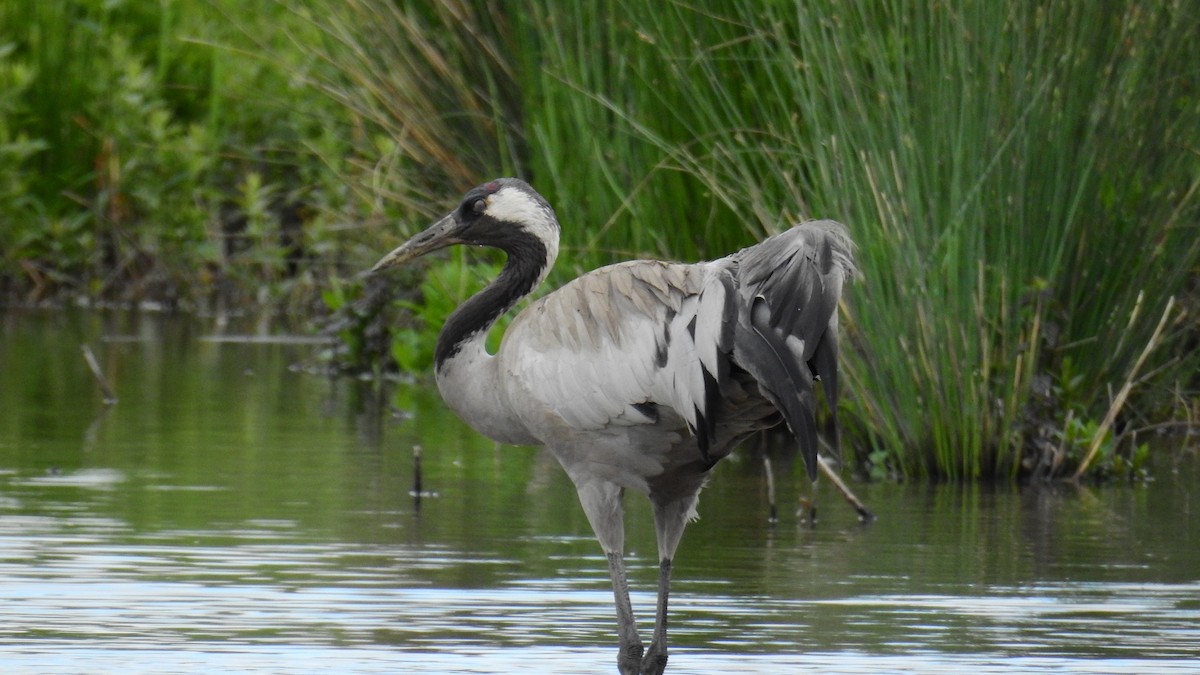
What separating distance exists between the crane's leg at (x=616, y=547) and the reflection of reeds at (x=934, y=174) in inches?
111

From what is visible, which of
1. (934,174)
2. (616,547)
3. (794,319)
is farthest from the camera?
(934,174)

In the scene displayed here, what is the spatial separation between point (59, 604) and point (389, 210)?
6702 millimetres

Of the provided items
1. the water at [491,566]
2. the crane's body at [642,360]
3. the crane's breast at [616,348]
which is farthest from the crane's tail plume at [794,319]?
the water at [491,566]

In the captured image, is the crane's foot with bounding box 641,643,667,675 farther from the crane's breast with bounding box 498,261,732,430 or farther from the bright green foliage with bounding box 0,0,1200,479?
the bright green foliage with bounding box 0,0,1200,479

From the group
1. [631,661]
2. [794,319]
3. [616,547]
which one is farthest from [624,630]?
[794,319]

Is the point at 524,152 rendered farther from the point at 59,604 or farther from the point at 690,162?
the point at 59,604

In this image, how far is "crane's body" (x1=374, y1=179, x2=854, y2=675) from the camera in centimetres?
593

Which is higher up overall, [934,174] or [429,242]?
[934,174]

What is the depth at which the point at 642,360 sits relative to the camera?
623 centimetres

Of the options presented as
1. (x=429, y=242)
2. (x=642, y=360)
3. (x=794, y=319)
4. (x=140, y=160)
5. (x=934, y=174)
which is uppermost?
(x=140, y=160)

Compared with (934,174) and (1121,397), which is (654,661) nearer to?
(934,174)

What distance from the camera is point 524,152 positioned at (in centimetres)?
1246

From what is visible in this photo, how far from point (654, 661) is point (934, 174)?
3.43m

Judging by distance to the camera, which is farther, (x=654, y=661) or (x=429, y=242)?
(x=429, y=242)
